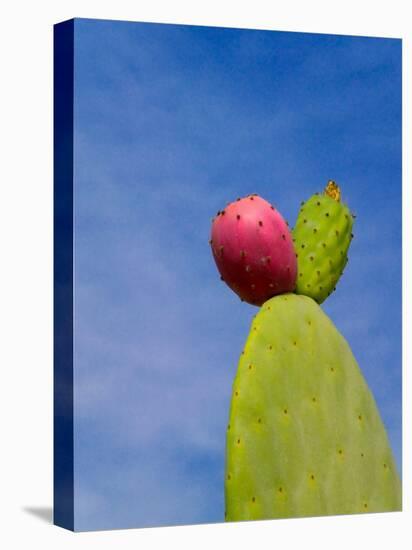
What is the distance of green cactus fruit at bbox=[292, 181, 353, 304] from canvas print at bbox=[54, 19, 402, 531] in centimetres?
1

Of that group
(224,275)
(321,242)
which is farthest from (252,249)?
(321,242)

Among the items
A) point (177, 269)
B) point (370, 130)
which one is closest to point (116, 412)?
point (177, 269)

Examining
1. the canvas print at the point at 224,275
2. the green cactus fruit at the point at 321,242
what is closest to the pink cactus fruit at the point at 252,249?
the canvas print at the point at 224,275

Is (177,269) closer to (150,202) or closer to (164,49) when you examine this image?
(150,202)

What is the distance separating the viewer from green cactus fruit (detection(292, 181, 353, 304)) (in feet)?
30.5

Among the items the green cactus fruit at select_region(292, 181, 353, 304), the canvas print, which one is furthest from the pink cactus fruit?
the green cactus fruit at select_region(292, 181, 353, 304)

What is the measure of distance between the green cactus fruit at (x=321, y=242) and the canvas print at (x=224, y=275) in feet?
0.04

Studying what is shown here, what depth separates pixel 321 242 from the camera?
934 cm

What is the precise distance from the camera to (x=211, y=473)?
9.01m

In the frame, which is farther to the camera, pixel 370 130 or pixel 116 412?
pixel 370 130

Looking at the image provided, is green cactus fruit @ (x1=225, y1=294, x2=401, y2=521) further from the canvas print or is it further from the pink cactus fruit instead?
the pink cactus fruit

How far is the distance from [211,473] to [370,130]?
209cm

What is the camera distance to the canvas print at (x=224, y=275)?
866 cm

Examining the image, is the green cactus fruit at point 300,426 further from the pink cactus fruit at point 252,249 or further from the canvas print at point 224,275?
the pink cactus fruit at point 252,249
